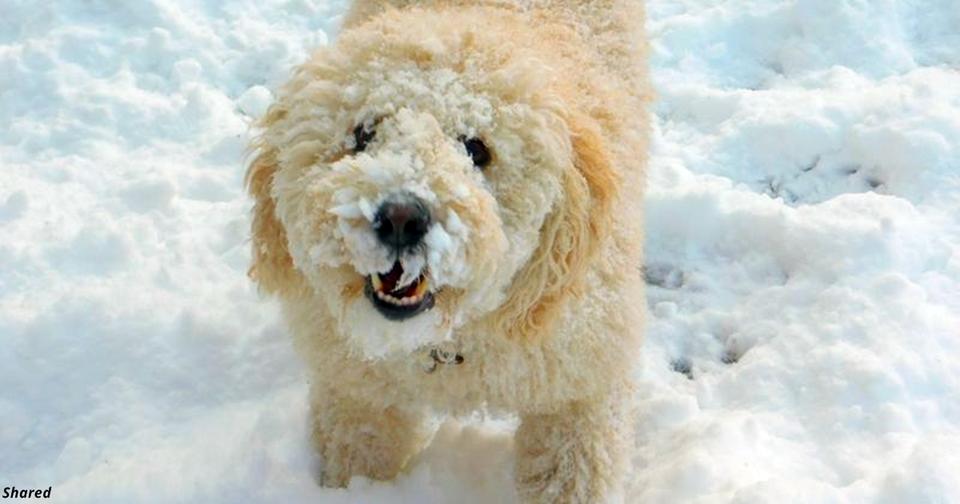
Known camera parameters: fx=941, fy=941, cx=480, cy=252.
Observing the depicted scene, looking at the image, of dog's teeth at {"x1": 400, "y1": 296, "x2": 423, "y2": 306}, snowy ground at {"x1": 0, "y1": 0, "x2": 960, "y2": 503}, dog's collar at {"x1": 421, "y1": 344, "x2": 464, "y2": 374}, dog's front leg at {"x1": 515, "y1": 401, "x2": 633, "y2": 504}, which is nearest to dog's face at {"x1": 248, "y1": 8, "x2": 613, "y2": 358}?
dog's teeth at {"x1": 400, "y1": 296, "x2": 423, "y2": 306}

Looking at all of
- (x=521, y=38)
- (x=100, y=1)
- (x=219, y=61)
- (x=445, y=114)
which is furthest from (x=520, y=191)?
(x=100, y=1)

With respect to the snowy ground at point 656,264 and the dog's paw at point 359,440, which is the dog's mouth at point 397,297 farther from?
the snowy ground at point 656,264

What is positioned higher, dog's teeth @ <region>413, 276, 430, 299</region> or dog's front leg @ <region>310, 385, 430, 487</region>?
dog's teeth @ <region>413, 276, 430, 299</region>

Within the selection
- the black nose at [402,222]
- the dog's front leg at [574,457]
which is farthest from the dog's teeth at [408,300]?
the dog's front leg at [574,457]

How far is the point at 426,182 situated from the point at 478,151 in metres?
0.23

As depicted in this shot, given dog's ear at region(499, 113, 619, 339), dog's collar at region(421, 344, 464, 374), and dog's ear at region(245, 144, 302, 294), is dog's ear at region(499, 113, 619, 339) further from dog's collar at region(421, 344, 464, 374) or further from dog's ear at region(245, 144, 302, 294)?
dog's ear at region(245, 144, 302, 294)

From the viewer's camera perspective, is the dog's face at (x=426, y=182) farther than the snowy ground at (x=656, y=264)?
No

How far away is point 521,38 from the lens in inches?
91.0

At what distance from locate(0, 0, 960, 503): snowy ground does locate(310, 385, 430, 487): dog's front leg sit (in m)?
0.06

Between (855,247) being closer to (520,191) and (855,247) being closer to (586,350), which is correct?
(586,350)

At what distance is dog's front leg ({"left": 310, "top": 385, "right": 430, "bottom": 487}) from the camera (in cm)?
255

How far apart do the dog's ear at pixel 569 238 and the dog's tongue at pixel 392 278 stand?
35 centimetres

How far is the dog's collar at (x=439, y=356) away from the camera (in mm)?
2266

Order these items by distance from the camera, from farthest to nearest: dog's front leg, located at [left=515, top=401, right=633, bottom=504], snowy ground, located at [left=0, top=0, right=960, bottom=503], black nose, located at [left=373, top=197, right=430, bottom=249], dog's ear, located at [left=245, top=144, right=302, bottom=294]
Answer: snowy ground, located at [left=0, top=0, right=960, bottom=503], dog's front leg, located at [left=515, top=401, right=633, bottom=504], dog's ear, located at [left=245, top=144, right=302, bottom=294], black nose, located at [left=373, top=197, right=430, bottom=249]
